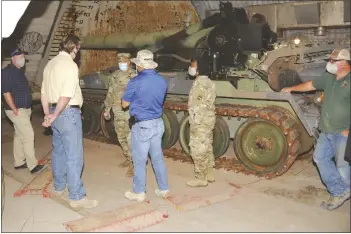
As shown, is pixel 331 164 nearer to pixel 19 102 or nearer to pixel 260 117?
pixel 260 117

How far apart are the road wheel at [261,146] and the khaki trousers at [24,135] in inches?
143

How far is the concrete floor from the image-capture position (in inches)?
203

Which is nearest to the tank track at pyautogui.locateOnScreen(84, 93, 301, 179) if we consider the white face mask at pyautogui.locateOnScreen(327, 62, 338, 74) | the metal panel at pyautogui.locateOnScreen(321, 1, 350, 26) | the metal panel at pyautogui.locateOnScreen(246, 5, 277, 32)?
the white face mask at pyautogui.locateOnScreen(327, 62, 338, 74)

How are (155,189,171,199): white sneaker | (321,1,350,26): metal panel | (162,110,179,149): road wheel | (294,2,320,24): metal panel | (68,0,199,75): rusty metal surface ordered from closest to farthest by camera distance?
(155,189,171,199): white sneaker
(162,110,179,149): road wheel
(68,0,199,75): rusty metal surface
(321,1,350,26): metal panel
(294,2,320,24): metal panel

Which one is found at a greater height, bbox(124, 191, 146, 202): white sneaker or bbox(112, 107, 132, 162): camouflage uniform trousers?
bbox(112, 107, 132, 162): camouflage uniform trousers

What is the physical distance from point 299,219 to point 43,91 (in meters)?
3.75

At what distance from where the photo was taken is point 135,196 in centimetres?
597

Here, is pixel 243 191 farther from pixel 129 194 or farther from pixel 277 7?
pixel 277 7

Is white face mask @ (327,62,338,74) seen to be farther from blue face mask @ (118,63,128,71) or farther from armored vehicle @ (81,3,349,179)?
blue face mask @ (118,63,128,71)

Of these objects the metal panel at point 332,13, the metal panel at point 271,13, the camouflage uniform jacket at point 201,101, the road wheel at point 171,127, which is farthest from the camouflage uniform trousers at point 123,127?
the metal panel at point 271,13

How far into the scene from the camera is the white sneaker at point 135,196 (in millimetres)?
5922

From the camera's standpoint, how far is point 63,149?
233 inches

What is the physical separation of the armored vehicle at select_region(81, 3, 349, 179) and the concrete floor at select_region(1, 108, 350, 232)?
469 mm

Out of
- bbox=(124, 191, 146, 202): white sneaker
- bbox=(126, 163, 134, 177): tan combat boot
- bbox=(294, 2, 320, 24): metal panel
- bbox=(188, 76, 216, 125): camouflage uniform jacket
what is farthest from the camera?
bbox=(294, 2, 320, 24): metal panel
